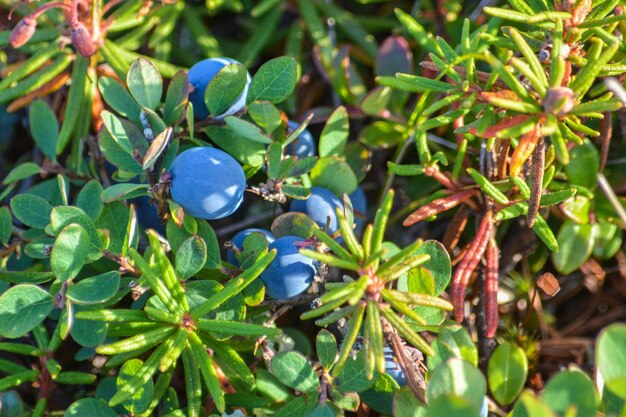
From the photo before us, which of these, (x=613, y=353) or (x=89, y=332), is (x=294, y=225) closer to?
(x=89, y=332)

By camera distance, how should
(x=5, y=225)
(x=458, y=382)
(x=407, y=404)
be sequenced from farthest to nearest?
(x=5, y=225), (x=407, y=404), (x=458, y=382)

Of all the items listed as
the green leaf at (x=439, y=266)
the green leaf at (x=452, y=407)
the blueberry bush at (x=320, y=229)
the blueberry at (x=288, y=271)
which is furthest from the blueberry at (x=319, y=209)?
the green leaf at (x=452, y=407)

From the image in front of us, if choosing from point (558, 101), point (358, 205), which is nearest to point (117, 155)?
point (358, 205)

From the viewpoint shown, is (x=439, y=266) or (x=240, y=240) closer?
(x=439, y=266)

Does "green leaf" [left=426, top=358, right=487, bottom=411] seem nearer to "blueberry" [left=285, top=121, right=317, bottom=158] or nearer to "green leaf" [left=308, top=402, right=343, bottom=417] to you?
"green leaf" [left=308, top=402, right=343, bottom=417]

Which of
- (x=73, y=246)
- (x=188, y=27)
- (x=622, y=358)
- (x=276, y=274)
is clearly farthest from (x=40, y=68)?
(x=622, y=358)

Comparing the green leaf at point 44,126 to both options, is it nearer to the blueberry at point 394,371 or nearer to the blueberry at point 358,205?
the blueberry at point 358,205
